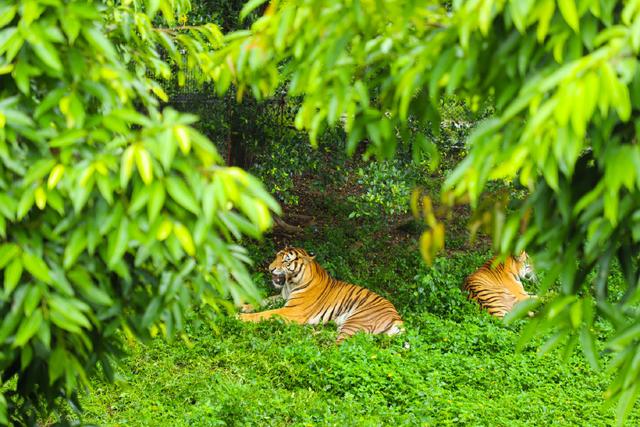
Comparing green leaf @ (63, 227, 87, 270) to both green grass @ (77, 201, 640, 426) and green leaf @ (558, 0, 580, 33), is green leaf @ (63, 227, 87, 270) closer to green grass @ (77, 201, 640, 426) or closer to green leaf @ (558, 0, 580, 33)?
green leaf @ (558, 0, 580, 33)

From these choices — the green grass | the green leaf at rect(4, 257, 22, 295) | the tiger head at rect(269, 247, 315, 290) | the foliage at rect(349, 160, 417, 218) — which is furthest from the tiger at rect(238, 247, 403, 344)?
the green leaf at rect(4, 257, 22, 295)

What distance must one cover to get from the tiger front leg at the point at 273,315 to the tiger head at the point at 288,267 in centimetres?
36

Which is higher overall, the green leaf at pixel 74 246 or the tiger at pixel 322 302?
the green leaf at pixel 74 246

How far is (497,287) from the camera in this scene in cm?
767

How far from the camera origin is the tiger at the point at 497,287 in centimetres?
743

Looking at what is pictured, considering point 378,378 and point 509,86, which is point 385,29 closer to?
point 509,86

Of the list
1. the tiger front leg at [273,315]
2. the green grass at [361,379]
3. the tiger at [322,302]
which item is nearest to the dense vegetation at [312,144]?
the green grass at [361,379]

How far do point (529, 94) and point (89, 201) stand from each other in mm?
1089

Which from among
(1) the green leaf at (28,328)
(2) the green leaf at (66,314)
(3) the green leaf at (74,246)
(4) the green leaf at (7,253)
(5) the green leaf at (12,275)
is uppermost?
(3) the green leaf at (74,246)

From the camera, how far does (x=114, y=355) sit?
236 centimetres

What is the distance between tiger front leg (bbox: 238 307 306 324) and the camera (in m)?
6.77

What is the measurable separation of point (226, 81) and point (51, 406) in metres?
1.27

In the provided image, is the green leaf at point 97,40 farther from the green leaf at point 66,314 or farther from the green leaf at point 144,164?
the green leaf at point 66,314

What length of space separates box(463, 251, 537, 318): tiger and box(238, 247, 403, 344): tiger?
106 cm
